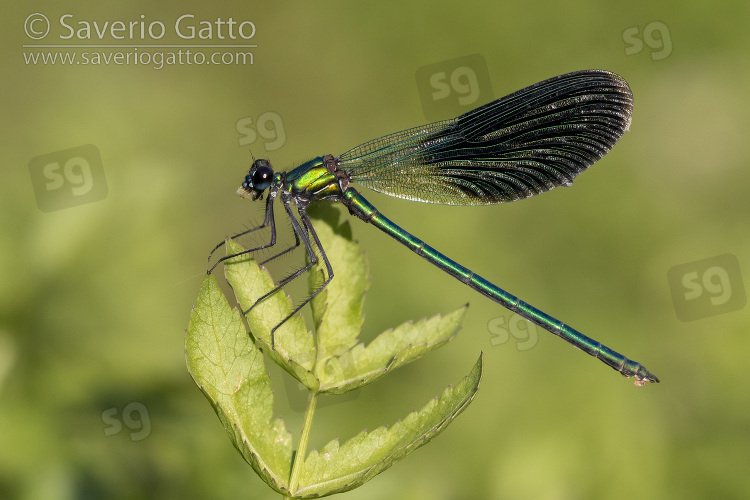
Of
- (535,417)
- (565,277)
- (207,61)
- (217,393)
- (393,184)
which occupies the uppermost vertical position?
(207,61)

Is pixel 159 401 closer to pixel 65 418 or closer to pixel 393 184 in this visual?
pixel 65 418

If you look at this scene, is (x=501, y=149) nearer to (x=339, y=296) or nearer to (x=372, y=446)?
(x=339, y=296)

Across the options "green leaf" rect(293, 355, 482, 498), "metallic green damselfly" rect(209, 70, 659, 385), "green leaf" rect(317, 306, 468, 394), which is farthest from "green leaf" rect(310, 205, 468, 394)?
"metallic green damselfly" rect(209, 70, 659, 385)

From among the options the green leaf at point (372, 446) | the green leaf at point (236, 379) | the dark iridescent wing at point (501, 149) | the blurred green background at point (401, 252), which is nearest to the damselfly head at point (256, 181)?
the blurred green background at point (401, 252)

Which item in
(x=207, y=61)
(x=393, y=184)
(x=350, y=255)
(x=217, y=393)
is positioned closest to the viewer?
(x=217, y=393)

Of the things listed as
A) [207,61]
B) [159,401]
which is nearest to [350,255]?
[159,401]

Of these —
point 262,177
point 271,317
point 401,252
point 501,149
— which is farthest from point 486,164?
point 271,317
